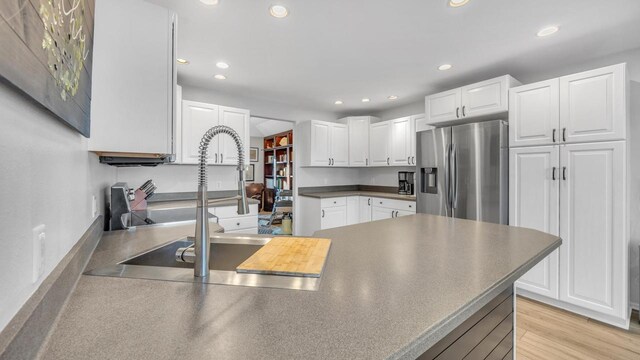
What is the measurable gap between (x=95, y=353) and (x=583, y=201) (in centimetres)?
325

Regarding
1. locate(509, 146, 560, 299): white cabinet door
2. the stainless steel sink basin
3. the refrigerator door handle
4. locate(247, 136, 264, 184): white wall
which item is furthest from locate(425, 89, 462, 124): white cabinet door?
locate(247, 136, 264, 184): white wall

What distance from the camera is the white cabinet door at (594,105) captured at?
212 centimetres

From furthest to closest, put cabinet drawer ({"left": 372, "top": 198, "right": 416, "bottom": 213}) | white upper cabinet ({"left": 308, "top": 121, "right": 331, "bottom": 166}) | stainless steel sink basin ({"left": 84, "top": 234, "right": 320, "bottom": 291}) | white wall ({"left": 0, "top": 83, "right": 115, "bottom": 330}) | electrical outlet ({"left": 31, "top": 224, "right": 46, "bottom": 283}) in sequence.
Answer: white upper cabinet ({"left": 308, "top": 121, "right": 331, "bottom": 166})
cabinet drawer ({"left": 372, "top": 198, "right": 416, "bottom": 213})
stainless steel sink basin ({"left": 84, "top": 234, "right": 320, "bottom": 291})
electrical outlet ({"left": 31, "top": 224, "right": 46, "bottom": 283})
white wall ({"left": 0, "top": 83, "right": 115, "bottom": 330})

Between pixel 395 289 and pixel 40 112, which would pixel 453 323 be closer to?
pixel 395 289

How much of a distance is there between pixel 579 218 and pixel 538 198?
0.33 metres

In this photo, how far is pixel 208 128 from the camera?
11.0ft

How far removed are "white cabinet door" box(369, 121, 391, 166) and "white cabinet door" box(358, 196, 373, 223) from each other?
643 millimetres

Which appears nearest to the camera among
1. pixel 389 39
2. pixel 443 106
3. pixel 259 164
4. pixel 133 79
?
pixel 133 79

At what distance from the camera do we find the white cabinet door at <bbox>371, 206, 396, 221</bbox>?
3.99m

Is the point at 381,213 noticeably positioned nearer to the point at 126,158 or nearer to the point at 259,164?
the point at 126,158

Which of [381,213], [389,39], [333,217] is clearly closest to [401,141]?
[381,213]

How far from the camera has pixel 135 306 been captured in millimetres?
661

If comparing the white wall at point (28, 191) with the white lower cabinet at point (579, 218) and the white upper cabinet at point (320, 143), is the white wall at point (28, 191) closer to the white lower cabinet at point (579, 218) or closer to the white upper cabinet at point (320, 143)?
the white lower cabinet at point (579, 218)

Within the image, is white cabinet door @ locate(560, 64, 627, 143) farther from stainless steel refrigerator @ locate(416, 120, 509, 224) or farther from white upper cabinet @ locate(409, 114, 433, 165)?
white upper cabinet @ locate(409, 114, 433, 165)
